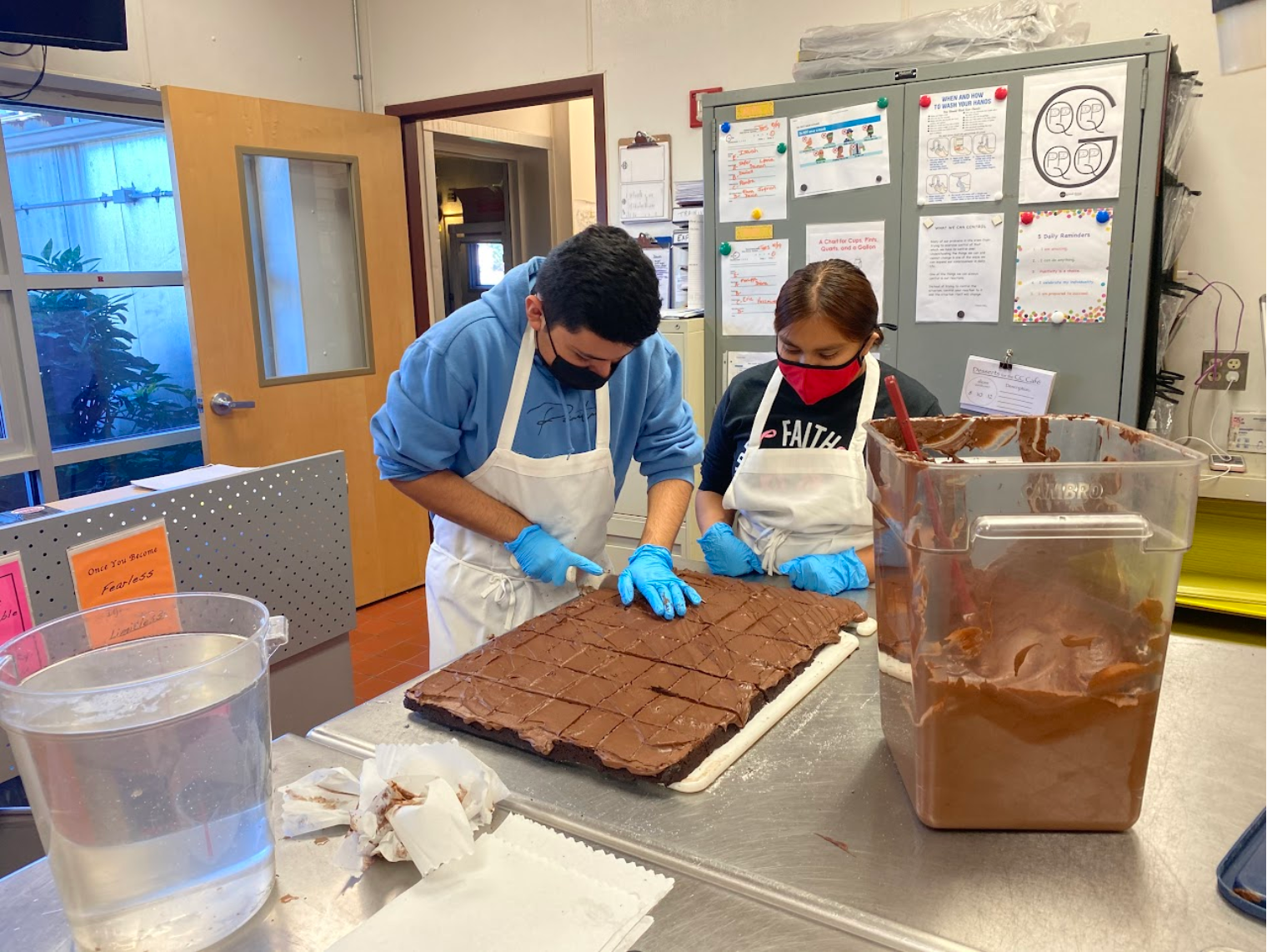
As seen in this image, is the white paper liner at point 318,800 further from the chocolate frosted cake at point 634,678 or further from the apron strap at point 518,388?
the apron strap at point 518,388

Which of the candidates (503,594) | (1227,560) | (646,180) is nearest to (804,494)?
(503,594)

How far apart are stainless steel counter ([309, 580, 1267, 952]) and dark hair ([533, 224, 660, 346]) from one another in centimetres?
75

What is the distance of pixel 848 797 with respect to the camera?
104 centimetres

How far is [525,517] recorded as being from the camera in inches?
77.0

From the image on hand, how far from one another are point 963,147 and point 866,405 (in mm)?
1205

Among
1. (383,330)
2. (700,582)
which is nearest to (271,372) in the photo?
(383,330)

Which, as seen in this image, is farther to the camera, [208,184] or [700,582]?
[208,184]

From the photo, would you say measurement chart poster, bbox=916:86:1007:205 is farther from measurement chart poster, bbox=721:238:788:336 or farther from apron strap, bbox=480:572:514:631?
apron strap, bbox=480:572:514:631

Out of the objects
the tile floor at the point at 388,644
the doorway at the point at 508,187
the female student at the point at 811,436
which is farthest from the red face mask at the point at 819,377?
the doorway at the point at 508,187

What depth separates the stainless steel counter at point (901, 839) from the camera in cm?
84

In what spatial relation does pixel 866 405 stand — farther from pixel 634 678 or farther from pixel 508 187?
pixel 508 187

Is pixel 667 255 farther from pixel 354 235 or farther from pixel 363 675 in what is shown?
pixel 363 675

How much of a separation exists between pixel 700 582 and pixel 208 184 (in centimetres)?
307

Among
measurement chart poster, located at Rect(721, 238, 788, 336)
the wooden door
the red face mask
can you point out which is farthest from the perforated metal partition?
measurement chart poster, located at Rect(721, 238, 788, 336)
